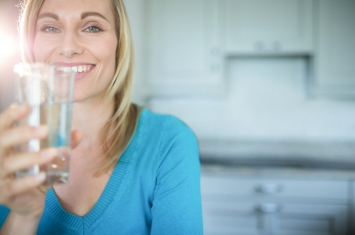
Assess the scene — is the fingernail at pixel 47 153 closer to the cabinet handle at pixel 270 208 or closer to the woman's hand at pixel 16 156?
the woman's hand at pixel 16 156

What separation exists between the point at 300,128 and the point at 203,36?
3.37 feet

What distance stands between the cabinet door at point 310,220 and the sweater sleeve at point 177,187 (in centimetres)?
134

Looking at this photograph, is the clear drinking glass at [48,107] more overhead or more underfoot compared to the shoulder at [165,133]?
more overhead

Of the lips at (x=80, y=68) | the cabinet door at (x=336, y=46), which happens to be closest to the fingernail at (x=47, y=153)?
the lips at (x=80, y=68)

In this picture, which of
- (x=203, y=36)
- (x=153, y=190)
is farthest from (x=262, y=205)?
(x=153, y=190)

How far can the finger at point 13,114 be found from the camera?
40 cm

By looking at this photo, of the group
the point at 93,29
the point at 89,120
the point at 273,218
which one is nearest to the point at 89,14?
the point at 93,29

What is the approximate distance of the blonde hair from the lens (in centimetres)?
87

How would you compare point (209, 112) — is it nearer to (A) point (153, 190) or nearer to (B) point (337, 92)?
(B) point (337, 92)

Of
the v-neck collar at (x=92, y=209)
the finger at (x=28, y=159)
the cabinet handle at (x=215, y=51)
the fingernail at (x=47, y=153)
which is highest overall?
the cabinet handle at (x=215, y=51)

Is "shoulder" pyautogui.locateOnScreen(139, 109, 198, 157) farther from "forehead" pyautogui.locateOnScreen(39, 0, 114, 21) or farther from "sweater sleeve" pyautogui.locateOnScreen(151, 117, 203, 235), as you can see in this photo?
"forehead" pyautogui.locateOnScreen(39, 0, 114, 21)

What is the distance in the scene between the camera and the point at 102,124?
0.98 metres

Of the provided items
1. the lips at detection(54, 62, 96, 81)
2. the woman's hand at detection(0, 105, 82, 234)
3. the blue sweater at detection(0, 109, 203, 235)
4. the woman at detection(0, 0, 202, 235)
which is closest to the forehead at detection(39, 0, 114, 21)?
the woman at detection(0, 0, 202, 235)

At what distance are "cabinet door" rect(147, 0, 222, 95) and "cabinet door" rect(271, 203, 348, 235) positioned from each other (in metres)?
0.93
